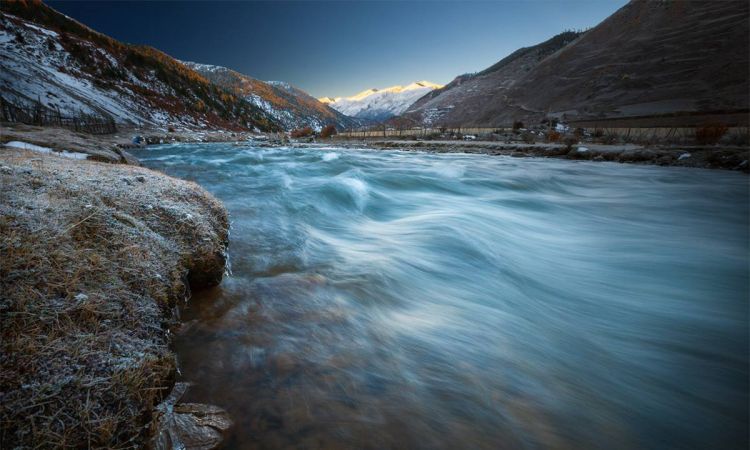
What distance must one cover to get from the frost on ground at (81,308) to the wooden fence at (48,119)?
3155 centimetres

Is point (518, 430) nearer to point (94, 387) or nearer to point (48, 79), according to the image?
point (94, 387)

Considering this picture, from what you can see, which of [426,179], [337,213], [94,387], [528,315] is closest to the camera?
[94,387]

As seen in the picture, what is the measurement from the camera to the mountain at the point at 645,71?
141ft

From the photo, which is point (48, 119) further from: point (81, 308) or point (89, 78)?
point (81, 308)

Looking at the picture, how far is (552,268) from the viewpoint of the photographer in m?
5.98

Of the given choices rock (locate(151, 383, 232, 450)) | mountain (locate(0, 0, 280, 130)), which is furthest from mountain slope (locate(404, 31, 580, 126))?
rock (locate(151, 383, 232, 450))

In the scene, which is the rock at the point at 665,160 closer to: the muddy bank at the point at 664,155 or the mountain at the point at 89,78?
the muddy bank at the point at 664,155

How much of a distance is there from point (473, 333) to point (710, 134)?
86.0 ft

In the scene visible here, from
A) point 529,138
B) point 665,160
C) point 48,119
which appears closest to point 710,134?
point 665,160

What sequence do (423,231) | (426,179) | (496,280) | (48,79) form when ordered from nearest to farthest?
(496,280), (423,231), (426,179), (48,79)

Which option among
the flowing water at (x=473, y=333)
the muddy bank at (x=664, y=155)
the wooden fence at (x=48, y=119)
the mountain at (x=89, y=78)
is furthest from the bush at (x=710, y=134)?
the mountain at (x=89, y=78)

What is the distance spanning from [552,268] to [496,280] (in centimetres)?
148

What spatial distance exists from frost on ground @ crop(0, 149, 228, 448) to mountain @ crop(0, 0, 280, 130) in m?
51.5

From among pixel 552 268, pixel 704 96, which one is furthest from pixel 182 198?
pixel 704 96
